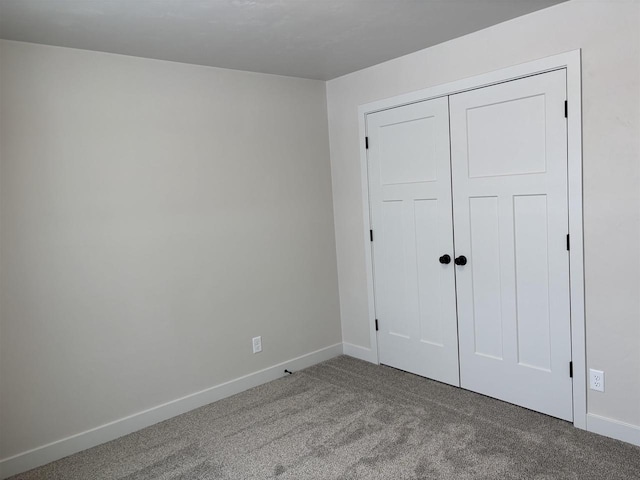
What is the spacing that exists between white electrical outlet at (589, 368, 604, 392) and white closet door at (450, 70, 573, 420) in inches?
5.8

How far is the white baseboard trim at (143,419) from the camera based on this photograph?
2705mm

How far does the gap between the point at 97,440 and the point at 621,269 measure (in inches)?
125

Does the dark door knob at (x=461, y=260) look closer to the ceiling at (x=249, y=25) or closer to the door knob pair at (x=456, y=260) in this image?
the door knob pair at (x=456, y=260)

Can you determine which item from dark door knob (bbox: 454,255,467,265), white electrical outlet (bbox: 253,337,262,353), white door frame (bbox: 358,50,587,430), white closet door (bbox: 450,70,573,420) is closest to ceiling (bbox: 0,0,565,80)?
white door frame (bbox: 358,50,587,430)

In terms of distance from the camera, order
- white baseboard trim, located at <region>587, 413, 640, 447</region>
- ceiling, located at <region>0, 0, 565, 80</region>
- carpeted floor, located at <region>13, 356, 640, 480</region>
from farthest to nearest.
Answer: white baseboard trim, located at <region>587, 413, 640, 447</region> < carpeted floor, located at <region>13, 356, 640, 480</region> < ceiling, located at <region>0, 0, 565, 80</region>

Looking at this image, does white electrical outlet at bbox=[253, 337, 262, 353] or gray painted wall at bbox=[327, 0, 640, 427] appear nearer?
gray painted wall at bbox=[327, 0, 640, 427]

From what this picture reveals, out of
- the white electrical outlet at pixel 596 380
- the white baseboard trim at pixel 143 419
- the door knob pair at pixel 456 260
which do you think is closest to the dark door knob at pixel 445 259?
the door knob pair at pixel 456 260

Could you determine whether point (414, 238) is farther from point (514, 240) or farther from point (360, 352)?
point (360, 352)

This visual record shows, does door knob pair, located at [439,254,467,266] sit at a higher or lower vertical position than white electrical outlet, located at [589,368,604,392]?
higher

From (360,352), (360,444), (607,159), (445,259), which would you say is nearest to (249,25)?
(445,259)

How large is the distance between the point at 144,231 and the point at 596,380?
284 cm

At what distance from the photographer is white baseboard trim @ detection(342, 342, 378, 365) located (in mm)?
4047

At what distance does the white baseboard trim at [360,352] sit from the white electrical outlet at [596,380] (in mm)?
1685

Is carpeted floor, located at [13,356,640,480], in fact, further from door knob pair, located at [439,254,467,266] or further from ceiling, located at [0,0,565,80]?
ceiling, located at [0,0,565,80]
